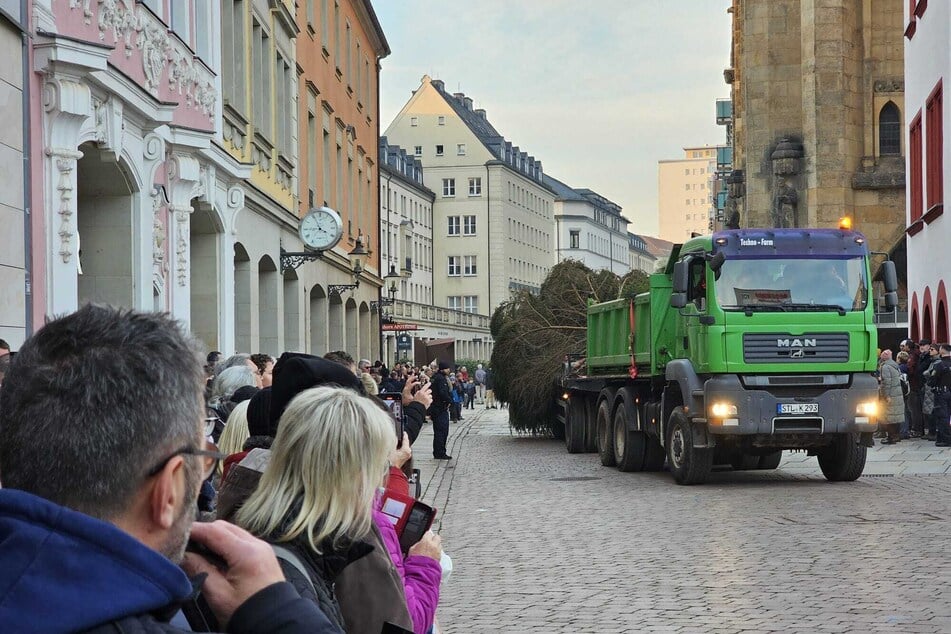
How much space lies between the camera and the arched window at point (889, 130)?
130ft

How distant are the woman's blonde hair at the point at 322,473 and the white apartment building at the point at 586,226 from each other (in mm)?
144840

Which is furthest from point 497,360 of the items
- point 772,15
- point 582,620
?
point 582,620

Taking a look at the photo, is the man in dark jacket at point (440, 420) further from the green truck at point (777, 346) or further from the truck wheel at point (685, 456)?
the green truck at point (777, 346)

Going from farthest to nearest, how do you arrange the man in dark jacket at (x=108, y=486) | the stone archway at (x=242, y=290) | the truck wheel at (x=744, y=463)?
the stone archway at (x=242, y=290)
the truck wheel at (x=744, y=463)
the man in dark jacket at (x=108, y=486)

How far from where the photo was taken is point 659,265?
68.1ft

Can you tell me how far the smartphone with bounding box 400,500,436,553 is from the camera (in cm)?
430

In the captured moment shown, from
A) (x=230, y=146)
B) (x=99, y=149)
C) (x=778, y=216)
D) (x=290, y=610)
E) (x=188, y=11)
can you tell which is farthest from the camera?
(x=778, y=216)

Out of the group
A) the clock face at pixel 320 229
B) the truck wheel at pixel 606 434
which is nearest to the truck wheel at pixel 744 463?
the truck wheel at pixel 606 434

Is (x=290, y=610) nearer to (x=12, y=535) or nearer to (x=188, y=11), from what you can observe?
(x=12, y=535)

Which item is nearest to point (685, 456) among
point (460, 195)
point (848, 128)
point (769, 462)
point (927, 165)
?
point (769, 462)

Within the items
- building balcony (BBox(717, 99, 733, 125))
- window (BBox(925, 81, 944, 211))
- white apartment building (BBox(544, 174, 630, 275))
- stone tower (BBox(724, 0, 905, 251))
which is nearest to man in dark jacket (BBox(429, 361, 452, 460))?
window (BBox(925, 81, 944, 211))

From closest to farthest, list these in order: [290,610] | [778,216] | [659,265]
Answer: [290,610] → [659,265] → [778,216]

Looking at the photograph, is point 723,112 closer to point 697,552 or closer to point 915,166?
point 915,166

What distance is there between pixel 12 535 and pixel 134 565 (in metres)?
0.15
